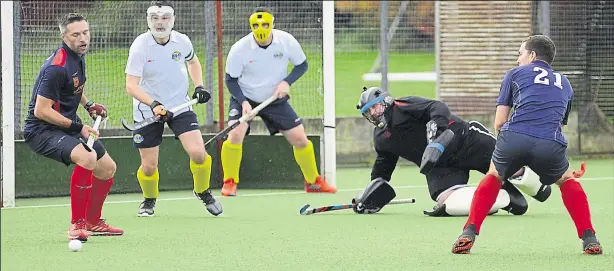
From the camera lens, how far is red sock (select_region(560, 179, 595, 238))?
7.34 m

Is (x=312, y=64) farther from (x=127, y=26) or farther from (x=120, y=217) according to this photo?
(x=120, y=217)

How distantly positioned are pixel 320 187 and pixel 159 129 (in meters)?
2.31

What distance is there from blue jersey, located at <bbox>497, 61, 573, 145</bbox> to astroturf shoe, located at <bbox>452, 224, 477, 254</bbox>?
2.10ft

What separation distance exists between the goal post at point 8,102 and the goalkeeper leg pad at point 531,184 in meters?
4.11

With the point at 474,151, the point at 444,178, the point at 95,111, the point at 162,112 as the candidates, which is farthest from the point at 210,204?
the point at 474,151

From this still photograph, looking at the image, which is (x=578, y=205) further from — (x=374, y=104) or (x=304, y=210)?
(x=304, y=210)

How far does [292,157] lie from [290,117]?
0.74m

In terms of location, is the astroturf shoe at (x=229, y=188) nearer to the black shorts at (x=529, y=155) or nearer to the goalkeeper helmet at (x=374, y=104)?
the goalkeeper helmet at (x=374, y=104)

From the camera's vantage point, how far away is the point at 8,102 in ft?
33.6

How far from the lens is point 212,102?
13.1 meters

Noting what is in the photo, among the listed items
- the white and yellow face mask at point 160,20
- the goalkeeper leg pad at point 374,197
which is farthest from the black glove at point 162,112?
the goalkeeper leg pad at point 374,197

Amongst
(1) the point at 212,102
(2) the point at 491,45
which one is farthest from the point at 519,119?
(2) the point at 491,45

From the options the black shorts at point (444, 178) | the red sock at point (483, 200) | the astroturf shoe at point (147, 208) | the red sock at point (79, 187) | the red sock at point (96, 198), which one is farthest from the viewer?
the astroturf shoe at point (147, 208)

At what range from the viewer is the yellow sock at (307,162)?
461 inches
